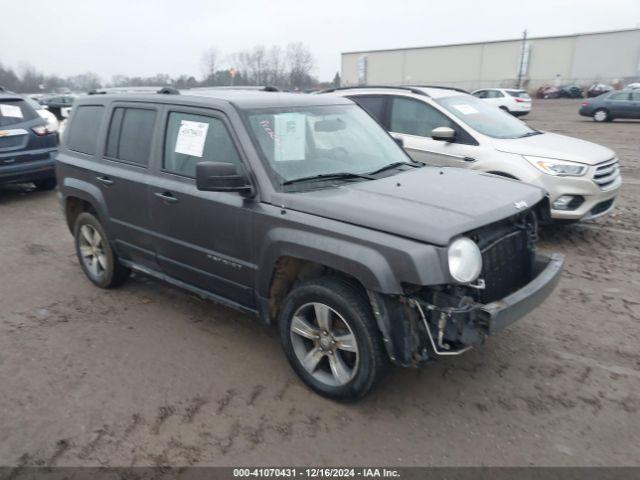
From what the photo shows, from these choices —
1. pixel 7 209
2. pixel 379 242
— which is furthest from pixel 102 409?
pixel 7 209

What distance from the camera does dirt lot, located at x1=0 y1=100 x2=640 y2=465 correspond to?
9.38 ft

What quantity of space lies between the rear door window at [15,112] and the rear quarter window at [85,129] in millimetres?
4607

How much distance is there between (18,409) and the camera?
325cm

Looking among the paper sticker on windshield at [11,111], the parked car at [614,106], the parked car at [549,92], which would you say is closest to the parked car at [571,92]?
the parked car at [549,92]

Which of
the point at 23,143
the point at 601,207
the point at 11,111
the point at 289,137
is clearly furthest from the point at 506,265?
the point at 11,111

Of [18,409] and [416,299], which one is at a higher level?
[416,299]

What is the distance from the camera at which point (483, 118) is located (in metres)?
6.71

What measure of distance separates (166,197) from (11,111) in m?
6.67

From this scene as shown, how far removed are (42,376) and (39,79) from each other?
60636 millimetres

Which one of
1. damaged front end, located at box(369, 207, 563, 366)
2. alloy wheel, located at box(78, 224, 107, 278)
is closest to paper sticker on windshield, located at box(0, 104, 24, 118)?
alloy wheel, located at box(78, 224, 107, 278)

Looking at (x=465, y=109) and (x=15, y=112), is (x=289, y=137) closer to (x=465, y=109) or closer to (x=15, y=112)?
(x=465, y=109)

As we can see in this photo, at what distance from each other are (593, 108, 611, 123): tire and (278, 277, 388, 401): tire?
74.8ft

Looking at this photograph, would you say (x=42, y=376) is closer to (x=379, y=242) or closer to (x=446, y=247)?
(x=379, y=242)

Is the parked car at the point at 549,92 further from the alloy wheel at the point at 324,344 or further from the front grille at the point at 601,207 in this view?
the alloy wheel at the point at 324,344
